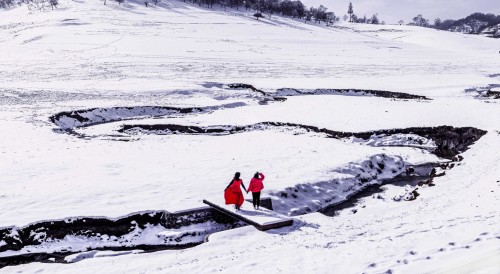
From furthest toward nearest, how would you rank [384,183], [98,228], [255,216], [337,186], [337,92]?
[337,92], [384,183], [337,186], [255,216], [98,228]

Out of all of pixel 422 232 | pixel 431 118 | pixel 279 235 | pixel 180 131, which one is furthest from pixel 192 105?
pixel 422 232

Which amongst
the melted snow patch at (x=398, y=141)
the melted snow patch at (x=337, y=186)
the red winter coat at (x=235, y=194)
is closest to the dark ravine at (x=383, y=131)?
the melted snow patch at (x=398, y=141)

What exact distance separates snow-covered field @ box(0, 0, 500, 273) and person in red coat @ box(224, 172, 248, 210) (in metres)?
1.48

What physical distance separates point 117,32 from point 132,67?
39082mm

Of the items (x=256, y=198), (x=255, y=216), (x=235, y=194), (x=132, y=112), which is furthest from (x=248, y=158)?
(x=132, y=112)

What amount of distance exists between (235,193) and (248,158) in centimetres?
797

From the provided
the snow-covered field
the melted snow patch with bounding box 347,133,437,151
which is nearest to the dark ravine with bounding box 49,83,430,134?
the snow-covered field

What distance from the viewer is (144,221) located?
Answer: 649 inches

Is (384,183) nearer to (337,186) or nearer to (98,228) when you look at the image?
(337,186)

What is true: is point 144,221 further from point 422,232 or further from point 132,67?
point 132,67

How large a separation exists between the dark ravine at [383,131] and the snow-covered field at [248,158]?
22.7 inches

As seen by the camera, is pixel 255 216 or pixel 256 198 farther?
pixel 256 198

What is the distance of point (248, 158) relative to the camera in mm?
24844

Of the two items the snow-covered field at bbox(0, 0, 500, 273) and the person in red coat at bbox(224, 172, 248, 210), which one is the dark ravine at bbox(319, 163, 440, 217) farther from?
the person in red coat at bbox(224, 172, 248, 210)
